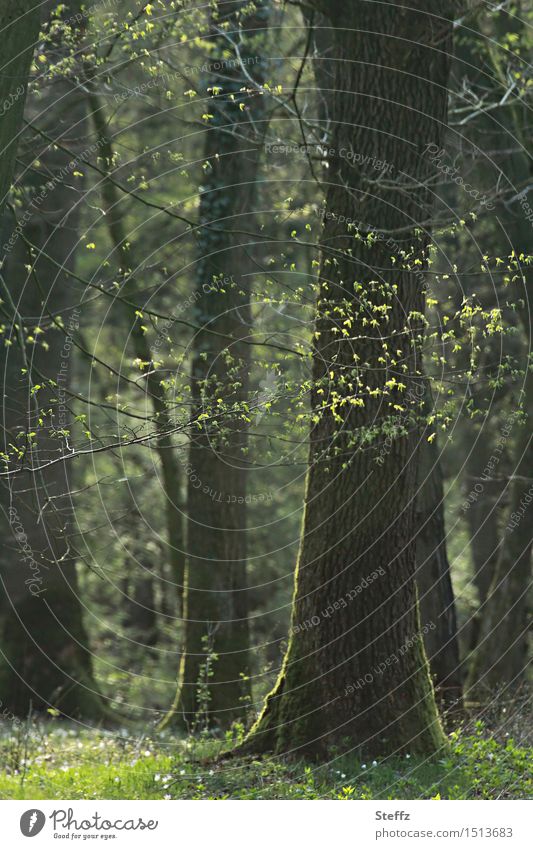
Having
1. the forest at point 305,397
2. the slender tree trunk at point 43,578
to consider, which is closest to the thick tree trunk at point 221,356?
the forest at point 305,397

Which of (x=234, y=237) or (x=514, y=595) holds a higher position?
(x=234, y=237)

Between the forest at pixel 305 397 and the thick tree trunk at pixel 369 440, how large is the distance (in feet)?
0.08

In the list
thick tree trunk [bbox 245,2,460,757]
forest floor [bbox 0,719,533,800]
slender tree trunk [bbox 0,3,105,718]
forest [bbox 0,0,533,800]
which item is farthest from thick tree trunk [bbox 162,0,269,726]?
thick tree trunk [bbox 245,2,460,757]

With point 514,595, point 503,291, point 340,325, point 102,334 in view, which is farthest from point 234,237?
point 102,334

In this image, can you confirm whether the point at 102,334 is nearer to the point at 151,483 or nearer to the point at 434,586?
the point at 151,483

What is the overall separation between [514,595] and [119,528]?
1103 centimetres

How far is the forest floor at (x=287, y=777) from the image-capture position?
837cm

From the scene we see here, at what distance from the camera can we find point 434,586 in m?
11.4

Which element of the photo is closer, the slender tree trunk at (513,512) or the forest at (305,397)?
Answer: the forest at (305,397)

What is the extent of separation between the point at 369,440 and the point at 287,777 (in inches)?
122

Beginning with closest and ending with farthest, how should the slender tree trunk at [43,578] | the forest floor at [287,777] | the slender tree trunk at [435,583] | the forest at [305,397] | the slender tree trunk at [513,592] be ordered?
the forest floor at [287,777]
the forest at [305,397]
the slender tree trunk at [435,583]
the slender tree trunk at [513,592]
the slender tree trunk at [43,578]

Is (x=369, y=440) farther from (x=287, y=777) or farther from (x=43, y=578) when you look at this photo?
(x=43, y=578)

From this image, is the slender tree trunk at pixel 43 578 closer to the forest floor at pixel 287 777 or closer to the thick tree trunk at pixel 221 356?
the thick tree trunk at pixel 221 356

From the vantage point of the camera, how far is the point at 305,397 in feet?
33.3
